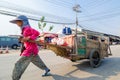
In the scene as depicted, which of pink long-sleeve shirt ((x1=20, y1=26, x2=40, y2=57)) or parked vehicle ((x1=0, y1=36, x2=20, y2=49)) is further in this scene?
parked vehicle ((x1=0, y1=36, x2=20, y2=49))

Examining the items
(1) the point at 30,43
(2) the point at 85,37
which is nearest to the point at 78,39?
(2) the point at 85,37

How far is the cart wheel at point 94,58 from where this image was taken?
772cm

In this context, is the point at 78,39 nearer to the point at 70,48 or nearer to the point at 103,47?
the point at 70,48

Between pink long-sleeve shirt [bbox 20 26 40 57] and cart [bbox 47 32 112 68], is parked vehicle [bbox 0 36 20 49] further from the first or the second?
pink long-sleeve shirt [bbox 20 26 40 57]

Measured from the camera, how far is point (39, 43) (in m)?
5.82

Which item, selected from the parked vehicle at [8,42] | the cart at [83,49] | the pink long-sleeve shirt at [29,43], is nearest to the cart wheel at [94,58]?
the cart at [83,49]

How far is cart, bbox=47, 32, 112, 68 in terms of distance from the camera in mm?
7206

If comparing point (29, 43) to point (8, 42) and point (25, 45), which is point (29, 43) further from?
point (8, 42)

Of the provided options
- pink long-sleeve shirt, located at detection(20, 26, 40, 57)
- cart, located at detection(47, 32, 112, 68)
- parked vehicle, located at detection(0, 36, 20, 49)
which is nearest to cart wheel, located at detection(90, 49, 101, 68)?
cart, located at detection(47, 32, 112, 68)

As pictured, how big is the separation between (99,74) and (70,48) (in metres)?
1.37

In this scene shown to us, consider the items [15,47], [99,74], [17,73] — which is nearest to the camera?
[17,73]

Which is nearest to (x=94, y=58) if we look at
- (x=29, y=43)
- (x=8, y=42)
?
(x=29, y=43)

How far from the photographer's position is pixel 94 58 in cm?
805

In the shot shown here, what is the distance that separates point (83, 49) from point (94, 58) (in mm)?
818
